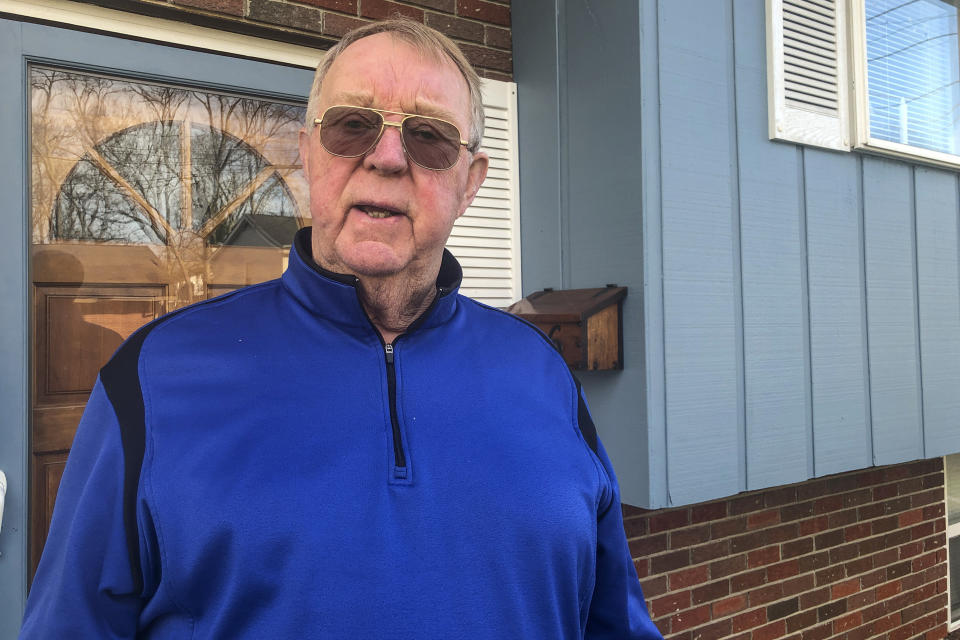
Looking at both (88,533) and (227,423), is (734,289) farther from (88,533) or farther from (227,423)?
(88,533)

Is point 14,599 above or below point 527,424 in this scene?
below

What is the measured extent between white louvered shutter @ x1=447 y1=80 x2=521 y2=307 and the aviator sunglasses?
4.14 ft

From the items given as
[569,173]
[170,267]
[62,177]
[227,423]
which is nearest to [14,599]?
[170,267]

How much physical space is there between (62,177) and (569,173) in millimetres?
1550

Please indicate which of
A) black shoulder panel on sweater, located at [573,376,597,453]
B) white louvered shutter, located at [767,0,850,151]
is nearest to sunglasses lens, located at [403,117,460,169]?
black shoulder panel on sweater, located at [573,376,597,453]

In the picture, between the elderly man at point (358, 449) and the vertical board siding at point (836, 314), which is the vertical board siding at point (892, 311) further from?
the elderly man at point (358, 449)

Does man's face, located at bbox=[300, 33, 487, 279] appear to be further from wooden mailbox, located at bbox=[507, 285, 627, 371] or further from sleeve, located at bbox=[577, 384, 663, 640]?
wooden mailbox, located at bbox=[507, 285, 627, 371]

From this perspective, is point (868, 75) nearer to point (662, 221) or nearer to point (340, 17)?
point (662, 221)

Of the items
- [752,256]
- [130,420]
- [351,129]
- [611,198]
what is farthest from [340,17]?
[130,420]

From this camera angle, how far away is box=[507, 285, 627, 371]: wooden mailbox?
2.10m

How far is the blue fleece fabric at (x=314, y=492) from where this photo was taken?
901 mm

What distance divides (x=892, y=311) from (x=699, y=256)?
1.14 metres

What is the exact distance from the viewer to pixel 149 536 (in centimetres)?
90

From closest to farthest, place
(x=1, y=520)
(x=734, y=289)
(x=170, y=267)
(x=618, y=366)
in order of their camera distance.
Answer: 1. (x=1, y=520)
2. (x=170, y=267)
3. (x=618, y=366)
4. (x=734, y=289)
